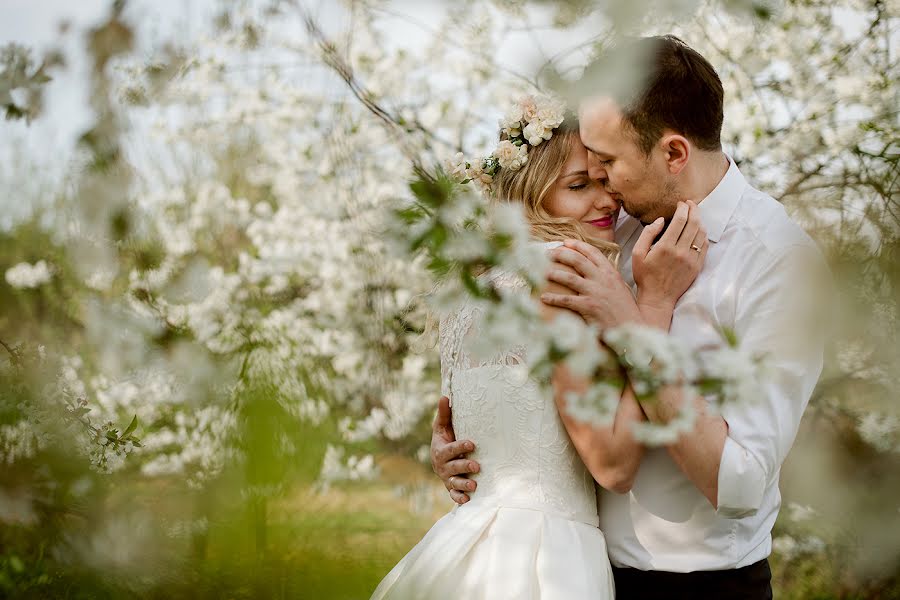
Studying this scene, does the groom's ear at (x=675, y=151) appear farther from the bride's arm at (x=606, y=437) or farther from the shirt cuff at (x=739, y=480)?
the shirt cuff at (x=739, y=480)

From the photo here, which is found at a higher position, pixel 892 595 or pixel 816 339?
pixel 816 339

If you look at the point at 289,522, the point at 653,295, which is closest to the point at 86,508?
the point at 289,522

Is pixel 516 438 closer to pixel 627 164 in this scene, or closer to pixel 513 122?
pixel 627 164

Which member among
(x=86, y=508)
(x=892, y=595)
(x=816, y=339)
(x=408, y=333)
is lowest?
(x=892, y=595)

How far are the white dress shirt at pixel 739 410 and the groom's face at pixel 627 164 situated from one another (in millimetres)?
113

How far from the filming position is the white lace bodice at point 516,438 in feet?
6.41

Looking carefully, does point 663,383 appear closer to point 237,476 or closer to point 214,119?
point 237,476

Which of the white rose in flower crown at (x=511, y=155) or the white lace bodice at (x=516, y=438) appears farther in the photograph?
the white rose in flower crown at (x=511, y=155)

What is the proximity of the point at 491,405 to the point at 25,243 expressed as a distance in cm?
315

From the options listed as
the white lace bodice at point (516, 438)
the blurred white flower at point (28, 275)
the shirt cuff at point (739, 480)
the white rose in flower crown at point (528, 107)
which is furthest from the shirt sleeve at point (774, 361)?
the blurred white flower at point (28, 275)

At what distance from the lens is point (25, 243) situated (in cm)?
420

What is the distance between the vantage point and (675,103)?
205 centimetres

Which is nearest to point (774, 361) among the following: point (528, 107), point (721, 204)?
point (721, 204)

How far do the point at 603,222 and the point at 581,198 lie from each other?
8cm
